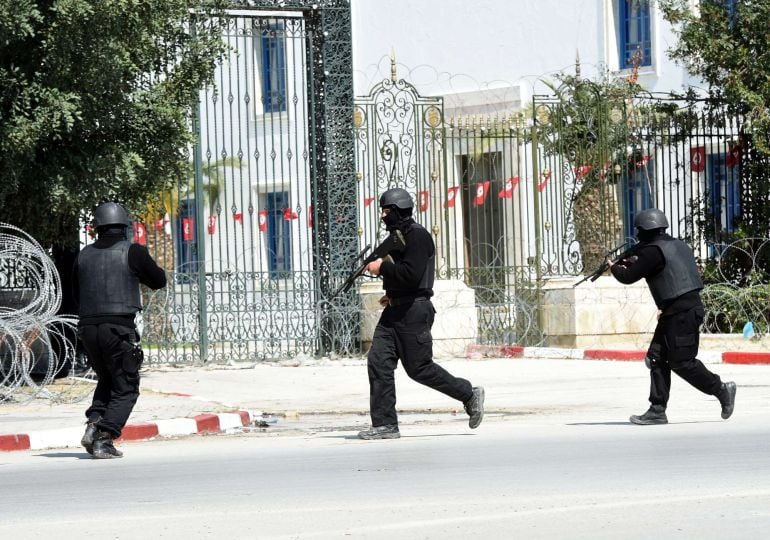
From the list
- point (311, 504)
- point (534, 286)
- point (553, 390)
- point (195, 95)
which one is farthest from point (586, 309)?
point (311, 504)

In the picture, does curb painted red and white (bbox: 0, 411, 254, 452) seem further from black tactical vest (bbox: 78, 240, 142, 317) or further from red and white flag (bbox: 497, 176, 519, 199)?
red and white flag (bbox: 497, 176, 519, 199)

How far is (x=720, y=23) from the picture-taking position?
2222 centimetres

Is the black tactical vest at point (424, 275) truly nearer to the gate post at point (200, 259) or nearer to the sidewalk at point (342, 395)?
the sidewalk at point (342, 395)

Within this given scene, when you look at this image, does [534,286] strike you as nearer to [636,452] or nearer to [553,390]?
[553,390]

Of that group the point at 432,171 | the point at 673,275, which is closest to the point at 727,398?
the point at 673,275

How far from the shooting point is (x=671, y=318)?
38.4 feet

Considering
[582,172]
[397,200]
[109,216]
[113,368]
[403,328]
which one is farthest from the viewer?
[582,172]

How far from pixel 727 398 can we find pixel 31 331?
667cm

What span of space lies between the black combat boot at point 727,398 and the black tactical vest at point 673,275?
2.60ft

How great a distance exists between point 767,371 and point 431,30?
54.7ft

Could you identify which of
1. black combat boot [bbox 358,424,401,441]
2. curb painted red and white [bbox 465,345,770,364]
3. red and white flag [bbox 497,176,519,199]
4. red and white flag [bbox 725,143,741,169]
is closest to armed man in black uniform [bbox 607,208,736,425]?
black combat boot [bbox 358,424,401,441]

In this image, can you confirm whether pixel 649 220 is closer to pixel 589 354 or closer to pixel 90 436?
pixel 90 436

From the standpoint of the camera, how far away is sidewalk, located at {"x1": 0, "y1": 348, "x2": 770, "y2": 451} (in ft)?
42.0

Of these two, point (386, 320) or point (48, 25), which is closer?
point (386, 320)
